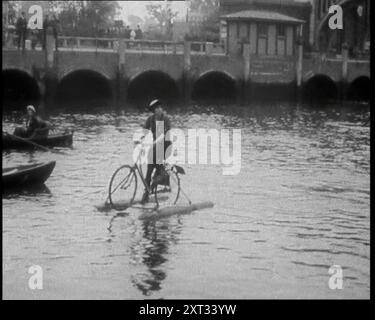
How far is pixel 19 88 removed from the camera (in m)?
48.5

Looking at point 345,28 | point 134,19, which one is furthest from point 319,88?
point 134,19

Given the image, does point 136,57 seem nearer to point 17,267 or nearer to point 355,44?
point 355,44

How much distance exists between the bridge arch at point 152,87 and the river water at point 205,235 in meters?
27.8

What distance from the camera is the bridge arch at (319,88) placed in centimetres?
5730

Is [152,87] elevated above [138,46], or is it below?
below

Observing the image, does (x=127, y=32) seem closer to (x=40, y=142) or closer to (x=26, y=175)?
(x=40, y=142)

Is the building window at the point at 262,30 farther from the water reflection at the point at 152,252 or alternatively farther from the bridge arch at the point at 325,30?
the water reflection at the point at 152,252

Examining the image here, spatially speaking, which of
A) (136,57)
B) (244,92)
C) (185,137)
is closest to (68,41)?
(136,57)

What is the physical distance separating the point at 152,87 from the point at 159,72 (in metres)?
4.64

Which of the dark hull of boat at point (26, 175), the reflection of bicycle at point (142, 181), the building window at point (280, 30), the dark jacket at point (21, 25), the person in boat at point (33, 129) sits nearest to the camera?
the reflection of bicycle at point (142, 181)

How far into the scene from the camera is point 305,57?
5656 centimetres

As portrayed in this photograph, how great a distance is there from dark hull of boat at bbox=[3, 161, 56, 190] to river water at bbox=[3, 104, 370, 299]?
25 centimetres

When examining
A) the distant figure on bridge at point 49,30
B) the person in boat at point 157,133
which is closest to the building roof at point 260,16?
the distant figure on bridge at point 49,30

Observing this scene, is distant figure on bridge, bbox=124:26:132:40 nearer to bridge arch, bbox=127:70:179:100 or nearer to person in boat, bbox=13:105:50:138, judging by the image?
bridge arch, bbox=127:70:179:100
